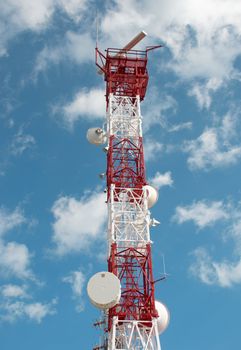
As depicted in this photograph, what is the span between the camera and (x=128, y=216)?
42.5 meters

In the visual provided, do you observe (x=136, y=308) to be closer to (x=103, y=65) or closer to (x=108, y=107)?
(x=108, y=107)

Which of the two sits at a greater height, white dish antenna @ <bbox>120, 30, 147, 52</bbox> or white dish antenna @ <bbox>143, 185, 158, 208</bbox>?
white dish antenna @ <bbox>120, 30, 147, 52</bbox>

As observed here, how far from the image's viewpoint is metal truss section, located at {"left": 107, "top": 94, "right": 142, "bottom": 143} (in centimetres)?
4751

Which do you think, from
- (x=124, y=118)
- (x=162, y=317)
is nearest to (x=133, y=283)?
(x=162, y=317)

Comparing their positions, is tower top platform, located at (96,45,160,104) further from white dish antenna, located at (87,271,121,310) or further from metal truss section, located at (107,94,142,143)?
white dish antenna, located at (87,271,121,310)

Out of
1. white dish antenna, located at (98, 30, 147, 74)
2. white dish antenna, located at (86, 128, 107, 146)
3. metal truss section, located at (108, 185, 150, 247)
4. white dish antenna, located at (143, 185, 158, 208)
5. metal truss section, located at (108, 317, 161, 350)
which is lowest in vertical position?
metal truss section, located at (108, 317, 161, 350)

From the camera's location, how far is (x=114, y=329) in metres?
37.4

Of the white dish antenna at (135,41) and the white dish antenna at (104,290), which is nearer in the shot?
the white dish antenna at (104,290)

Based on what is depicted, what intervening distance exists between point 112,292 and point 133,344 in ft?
13.4

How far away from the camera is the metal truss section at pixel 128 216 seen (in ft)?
137

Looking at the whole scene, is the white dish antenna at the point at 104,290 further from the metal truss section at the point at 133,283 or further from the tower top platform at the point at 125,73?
the tower top platform at the point at 125,73

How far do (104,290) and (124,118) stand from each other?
57.0ft

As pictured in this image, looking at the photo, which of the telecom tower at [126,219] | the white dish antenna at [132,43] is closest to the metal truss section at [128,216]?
the telecom tower at [126,219]

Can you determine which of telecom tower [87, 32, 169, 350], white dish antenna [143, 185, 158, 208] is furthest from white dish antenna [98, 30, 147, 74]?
white dish antenna [143, 185, 158, 208]
